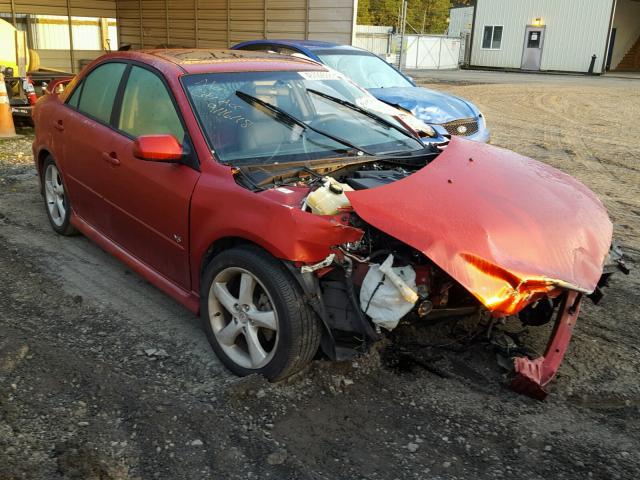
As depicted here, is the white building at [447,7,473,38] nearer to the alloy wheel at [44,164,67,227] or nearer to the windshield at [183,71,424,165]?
the alloy wheel at [44,164,67,227]

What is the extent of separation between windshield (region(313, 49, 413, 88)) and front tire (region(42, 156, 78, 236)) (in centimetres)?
473

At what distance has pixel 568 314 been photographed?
3066mm

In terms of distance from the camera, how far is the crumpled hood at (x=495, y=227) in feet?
8.79

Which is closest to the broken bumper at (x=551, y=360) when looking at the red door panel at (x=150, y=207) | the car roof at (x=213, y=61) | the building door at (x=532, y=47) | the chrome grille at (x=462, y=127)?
the red door panel at (x=150, y=207)

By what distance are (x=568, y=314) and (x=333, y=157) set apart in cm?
158

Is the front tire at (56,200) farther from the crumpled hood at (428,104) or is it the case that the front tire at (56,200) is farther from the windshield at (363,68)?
the windshield at (363,68)

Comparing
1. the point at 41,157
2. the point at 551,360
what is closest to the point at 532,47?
the point at 41,157

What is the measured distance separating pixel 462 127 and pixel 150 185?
5.47 meters

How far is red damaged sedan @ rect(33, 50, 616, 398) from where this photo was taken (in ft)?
9.41

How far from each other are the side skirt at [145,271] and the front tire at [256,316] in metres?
0.19

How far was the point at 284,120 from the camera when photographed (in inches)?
149

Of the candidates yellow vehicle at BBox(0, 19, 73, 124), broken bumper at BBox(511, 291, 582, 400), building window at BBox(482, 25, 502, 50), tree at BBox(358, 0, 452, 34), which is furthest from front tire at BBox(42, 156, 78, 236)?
tree at BBox(358, 0, 452, 34)

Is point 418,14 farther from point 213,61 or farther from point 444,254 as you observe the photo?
point 444,254

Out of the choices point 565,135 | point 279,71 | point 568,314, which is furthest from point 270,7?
point 568,314
